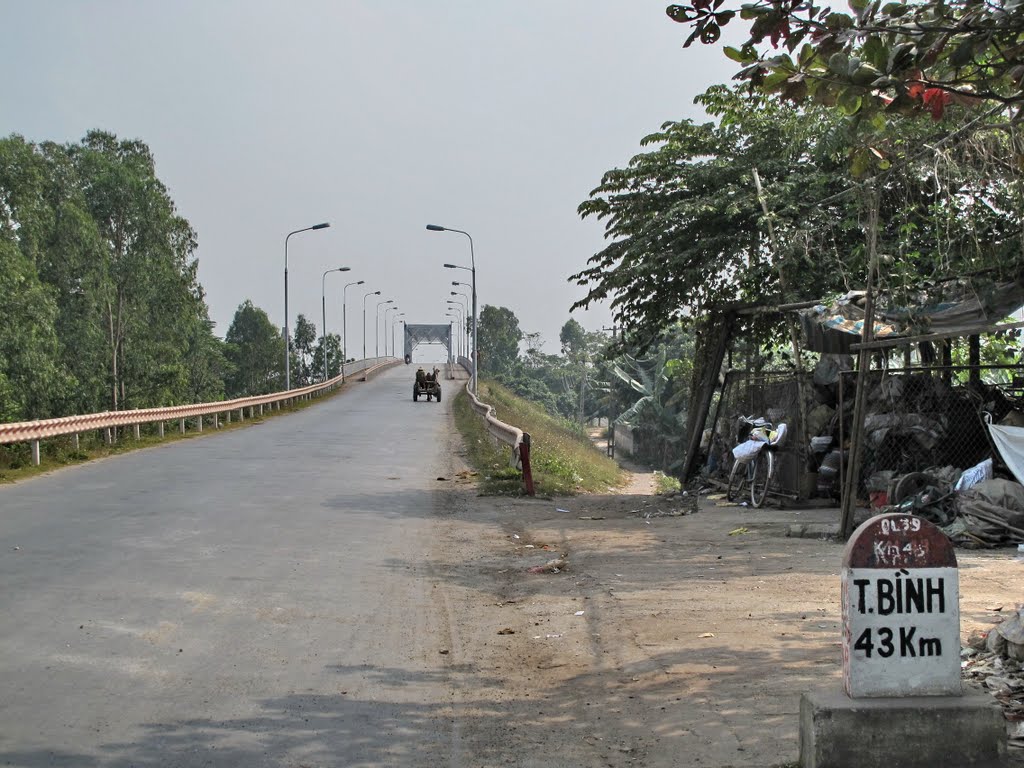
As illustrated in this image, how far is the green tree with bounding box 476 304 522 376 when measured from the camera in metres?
138

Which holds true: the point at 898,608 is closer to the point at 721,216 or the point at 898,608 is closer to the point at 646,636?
the point at 646,636

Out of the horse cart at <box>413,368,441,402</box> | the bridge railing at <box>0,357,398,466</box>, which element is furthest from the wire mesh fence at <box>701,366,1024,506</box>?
the horse cart at <box>413,368,441,402</box>

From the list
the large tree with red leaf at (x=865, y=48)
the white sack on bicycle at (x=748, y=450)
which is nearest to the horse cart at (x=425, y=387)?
the white sack on bicycle at (x=748, y=450)

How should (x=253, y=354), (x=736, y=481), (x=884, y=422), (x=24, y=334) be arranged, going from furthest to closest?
(x=253, y=354) < (x=24, y=334) < (x=736, y=481) < (x=884, y=422)

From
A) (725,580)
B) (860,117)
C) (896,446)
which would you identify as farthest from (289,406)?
(860,117)

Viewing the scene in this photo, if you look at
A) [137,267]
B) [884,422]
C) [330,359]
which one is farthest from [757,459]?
[330,359]

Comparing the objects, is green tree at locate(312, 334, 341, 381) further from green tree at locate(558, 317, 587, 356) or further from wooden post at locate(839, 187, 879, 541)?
wooden post at locate(839, 187, 879, 541)

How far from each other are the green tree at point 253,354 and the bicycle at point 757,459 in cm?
7448

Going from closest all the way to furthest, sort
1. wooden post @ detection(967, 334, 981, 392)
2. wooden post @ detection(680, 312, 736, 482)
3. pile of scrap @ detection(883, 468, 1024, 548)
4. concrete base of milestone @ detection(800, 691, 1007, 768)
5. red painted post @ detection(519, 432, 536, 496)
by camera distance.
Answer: concrete base of milestone @ detection(800, 691, 1007, 768), pile of scrap @ detection(883, 468, 1024, 548), wooden post @ detection(967, 334, 981, 392), red painted post @ detection(519, 432, 536, 496), wooden post @ detection(680, 312, 736, 482)

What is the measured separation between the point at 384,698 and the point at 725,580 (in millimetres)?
4103

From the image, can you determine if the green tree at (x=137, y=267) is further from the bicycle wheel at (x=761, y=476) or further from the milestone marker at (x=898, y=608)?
the milestone marker at (x=898, y=608)

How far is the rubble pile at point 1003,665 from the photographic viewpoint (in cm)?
525

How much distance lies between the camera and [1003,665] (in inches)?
227

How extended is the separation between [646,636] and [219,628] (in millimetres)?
2829
